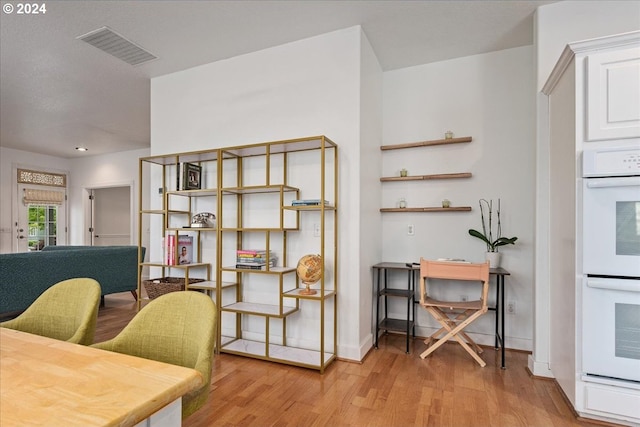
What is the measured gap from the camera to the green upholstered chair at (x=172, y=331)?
1284mm

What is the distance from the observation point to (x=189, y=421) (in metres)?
1.88

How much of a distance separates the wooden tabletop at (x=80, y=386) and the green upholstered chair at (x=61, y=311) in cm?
58

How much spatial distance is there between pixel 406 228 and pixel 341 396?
179 cm

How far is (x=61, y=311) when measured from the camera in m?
1.63

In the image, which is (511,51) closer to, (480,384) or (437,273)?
(437,273)

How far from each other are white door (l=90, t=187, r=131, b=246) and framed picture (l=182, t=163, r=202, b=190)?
6.14 metres

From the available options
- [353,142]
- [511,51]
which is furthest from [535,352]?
[511,51]

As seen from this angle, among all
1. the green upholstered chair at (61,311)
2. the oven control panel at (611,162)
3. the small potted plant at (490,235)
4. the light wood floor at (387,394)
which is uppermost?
the oven control panel at (611,162)

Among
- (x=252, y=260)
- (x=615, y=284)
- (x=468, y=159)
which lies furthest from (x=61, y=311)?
(x=468, y=159)

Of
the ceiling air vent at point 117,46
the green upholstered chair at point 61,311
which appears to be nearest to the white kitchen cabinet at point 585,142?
the green upholstered chair at point 61,311

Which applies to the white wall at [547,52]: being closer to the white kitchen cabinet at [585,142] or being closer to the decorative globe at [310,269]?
the white kitchen cabinet at [585,142]

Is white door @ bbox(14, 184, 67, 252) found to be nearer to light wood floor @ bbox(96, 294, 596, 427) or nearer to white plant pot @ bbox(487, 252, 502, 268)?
light wood floor @ bbox(96, 294, 596, 427)

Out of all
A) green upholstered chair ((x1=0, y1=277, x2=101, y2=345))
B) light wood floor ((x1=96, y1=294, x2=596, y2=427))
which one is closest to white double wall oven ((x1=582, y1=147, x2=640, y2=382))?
light wood floor ((x1=96, y1=294, x2=596, y2=427))

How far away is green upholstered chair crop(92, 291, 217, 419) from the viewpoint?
4.21 ft
